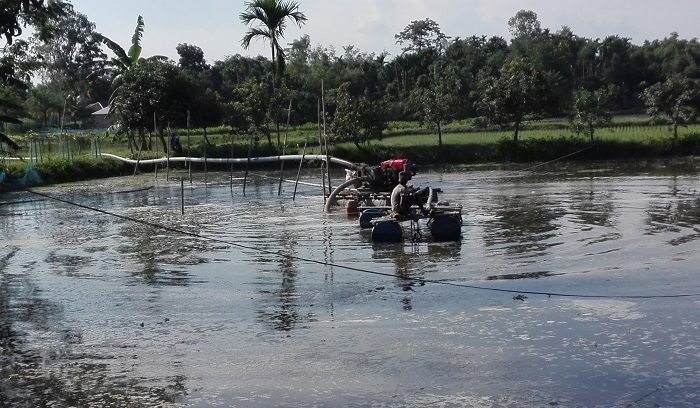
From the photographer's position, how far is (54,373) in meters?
8.45

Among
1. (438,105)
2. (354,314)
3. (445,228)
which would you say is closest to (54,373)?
(354,314)

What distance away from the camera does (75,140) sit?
42.4m

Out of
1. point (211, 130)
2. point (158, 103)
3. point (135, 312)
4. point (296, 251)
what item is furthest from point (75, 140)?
point (135, 312)

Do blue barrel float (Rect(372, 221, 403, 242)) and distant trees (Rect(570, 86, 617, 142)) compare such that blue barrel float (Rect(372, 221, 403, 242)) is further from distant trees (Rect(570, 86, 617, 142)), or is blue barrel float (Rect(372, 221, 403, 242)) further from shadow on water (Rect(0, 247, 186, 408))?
distant trees (Rect(570, 86, 617, 142))

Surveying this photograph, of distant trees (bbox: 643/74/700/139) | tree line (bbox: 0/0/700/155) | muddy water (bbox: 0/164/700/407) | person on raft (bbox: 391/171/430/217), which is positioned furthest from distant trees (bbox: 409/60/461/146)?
person on raft (bbox: 391/171/430/217)

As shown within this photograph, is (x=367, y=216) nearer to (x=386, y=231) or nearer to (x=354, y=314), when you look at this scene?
(x=386, y=231)

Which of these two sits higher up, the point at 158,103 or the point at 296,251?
the point at 158,103

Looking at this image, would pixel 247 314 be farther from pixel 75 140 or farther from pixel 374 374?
pixel 75 140

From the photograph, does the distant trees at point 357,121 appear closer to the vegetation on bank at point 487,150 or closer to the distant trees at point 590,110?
the vegetation on bank at point 487,150

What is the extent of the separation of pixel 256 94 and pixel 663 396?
37532mm

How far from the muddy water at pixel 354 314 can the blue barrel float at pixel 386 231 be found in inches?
14.0

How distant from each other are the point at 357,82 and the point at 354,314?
2121 inches

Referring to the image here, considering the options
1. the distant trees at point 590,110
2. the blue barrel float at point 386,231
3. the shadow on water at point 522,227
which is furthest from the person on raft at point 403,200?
the distant trees at point 590,110

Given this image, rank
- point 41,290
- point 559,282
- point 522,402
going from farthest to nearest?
point 41,290
point 559,282
point 522,402
